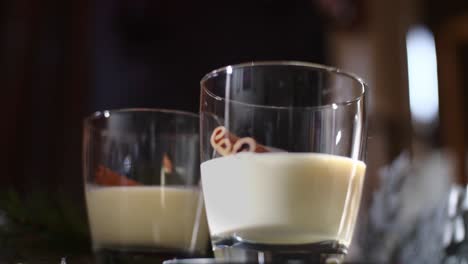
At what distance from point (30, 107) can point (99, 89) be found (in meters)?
0.17

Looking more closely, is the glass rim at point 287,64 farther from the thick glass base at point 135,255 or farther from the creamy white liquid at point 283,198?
the thick glass base at point 135,255

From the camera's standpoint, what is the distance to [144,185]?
0.46m

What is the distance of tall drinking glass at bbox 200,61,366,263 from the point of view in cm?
33

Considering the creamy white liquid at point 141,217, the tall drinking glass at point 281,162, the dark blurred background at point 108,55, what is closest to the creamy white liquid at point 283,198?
the tall drinking glass at point 281,162

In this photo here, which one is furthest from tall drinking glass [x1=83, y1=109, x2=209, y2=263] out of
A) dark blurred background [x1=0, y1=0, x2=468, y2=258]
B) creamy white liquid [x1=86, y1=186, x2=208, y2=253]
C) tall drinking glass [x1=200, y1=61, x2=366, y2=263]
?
dark blurred background [x1=0, y1=0, x2=468, y2=258]

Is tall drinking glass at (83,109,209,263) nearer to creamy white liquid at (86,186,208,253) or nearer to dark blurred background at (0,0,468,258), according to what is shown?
creamy white liquid at (86,186,208,253)

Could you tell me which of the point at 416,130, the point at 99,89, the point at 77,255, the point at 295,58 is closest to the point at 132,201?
the point at 77,255

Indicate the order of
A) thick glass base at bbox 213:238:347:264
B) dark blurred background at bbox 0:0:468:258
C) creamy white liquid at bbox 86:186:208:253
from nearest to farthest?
thick glass base at bbox 213:238:347:264, creamy white liquid at bbox 86:186:208:253, dark blurred background at bbox 0:0:468:258

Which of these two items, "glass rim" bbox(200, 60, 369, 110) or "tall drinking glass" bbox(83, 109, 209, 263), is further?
"tall drinking glass" bbox(83, 109, 209, 263)

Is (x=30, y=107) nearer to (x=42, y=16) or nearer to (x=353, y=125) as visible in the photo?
(x=42, y=16)

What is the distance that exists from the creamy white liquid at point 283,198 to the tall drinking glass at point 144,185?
0.13m

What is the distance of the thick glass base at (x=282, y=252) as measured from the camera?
12.8 inches

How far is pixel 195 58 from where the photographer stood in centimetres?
161

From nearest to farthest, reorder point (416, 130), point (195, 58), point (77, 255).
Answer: point (77, 255) → point (195, 58) → point (416, 130)
